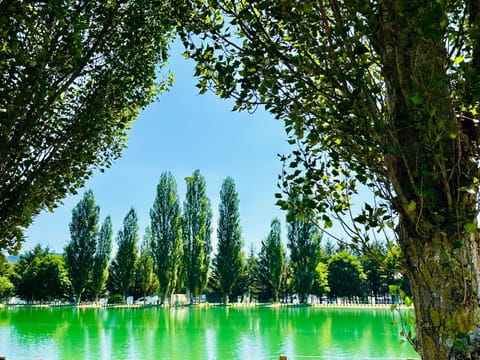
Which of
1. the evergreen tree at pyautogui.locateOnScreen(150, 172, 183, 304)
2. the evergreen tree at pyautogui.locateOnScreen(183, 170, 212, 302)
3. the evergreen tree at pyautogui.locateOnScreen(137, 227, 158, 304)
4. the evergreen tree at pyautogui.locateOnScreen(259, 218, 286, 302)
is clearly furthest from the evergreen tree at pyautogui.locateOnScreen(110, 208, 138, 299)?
the evergreen tree at pyautogui.locateOnScreen(259, 218, 286, 302)

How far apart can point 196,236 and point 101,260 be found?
943 centimetres

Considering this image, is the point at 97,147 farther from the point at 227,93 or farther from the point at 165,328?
the point at 165,328

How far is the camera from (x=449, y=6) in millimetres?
2328

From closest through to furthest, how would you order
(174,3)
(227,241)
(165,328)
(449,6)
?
(449,6) → (174,3) → (165,328) → (227,241)

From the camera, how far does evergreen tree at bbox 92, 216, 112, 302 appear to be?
3806 centimetres

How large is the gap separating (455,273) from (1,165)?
4.22 meters

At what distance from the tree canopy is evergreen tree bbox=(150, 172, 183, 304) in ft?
109

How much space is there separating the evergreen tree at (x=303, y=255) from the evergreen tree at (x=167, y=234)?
454 inches

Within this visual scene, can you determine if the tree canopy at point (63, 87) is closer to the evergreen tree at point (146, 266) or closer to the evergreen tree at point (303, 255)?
the evergreen tree at point (303, 255)

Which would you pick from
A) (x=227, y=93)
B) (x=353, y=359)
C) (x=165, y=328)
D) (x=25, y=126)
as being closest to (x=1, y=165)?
(x=25, y=126)

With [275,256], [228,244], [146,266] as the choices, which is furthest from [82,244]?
[275,256]

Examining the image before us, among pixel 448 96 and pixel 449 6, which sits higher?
pixel 449 6

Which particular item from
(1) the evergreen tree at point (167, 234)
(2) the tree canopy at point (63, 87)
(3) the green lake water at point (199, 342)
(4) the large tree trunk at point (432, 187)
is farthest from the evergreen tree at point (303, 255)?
(4) the large tree trunk at point (432, 187)

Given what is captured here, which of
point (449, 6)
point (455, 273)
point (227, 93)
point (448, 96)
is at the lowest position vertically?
point (455, 273)
